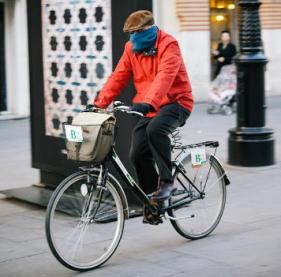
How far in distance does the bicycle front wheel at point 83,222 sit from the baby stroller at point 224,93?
11009 mm

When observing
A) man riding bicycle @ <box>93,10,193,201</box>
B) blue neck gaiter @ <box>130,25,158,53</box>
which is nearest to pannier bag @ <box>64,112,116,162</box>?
man riding bicycle @ <box>93,10,193,201</box>

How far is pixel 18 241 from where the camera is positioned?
652 centimetres

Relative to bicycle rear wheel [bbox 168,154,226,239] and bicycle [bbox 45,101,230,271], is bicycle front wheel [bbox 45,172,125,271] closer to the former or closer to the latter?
bicycle [bbox 45,101,230,271]

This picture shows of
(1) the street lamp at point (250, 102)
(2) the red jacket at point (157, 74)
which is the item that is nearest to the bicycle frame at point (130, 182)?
(2) the red jacket at point (157, 74)

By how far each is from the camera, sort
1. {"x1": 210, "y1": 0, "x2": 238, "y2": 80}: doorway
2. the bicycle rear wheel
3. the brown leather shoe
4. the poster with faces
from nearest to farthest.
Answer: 1. the brown leather shoe
2. the bicycle rear wheel
3. the poster with faces
4. {"x1": 210, "y1": 0, "x2": 238, "y2": 80}: doorway

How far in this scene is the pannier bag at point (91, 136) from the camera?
5539mm

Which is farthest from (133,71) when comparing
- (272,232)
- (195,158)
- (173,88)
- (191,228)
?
(272,232)

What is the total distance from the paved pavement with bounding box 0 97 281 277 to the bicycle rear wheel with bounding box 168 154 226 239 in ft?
0.37

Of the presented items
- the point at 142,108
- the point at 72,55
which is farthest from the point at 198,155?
the point at 72,55

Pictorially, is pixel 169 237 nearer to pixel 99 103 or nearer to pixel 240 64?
pixel 99 103

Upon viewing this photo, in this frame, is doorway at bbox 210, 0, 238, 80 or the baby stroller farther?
doorway at bbox 210, 0, 238, 80

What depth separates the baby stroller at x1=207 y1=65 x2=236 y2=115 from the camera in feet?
54.9

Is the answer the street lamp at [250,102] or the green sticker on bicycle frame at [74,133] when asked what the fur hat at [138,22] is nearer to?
the green sticker on bicycle frame at [74,133]

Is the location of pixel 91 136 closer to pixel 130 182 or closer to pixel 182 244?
pixel 130 182
